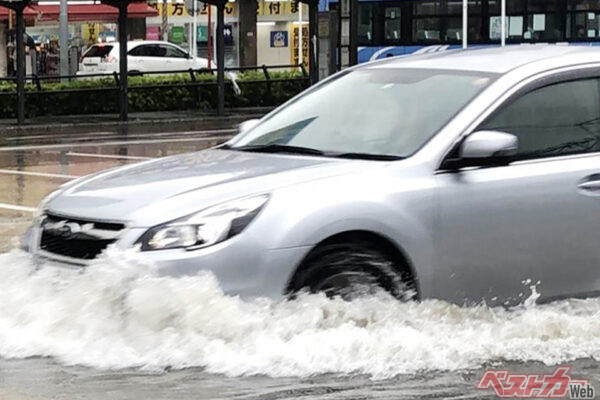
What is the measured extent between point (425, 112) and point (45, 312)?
7.42ft

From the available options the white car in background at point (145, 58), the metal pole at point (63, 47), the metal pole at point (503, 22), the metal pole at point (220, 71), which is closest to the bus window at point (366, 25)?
the metal pole at point (503, 22)

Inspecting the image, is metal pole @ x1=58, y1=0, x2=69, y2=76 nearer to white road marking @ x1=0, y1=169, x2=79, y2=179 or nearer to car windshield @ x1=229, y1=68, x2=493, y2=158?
white road marking @ x1=0, y1=169, x2=79, y2=179

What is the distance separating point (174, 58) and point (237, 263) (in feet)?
124

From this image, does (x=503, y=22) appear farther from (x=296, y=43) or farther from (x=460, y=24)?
(x=296, y=43)

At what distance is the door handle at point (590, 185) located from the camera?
6922 millimetres

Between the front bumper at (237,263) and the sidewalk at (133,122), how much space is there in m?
19.6

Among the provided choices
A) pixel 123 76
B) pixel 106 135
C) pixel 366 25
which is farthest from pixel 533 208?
pixel 366 25

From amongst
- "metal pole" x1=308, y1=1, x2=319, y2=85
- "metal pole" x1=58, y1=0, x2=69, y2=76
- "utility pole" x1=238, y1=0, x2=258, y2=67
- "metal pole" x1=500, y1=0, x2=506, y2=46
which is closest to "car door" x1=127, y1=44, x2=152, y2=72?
"metal pole" x1=58, y1=0, x2=69, y2=76

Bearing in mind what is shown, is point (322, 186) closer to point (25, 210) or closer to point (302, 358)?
point (302, 358)

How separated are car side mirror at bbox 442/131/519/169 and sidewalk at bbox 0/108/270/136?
19443mm

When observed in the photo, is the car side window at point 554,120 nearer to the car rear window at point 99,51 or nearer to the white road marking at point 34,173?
the white road marking at point 34,173

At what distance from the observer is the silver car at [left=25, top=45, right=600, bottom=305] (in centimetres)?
620

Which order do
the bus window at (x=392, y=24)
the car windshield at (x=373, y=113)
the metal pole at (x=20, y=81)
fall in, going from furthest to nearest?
the bus window at (x=392, y=24)
the metal pole at (x=20, y=81)
the car windshield at (x=373, y=113)

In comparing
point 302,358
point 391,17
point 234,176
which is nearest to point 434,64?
point 234,176
